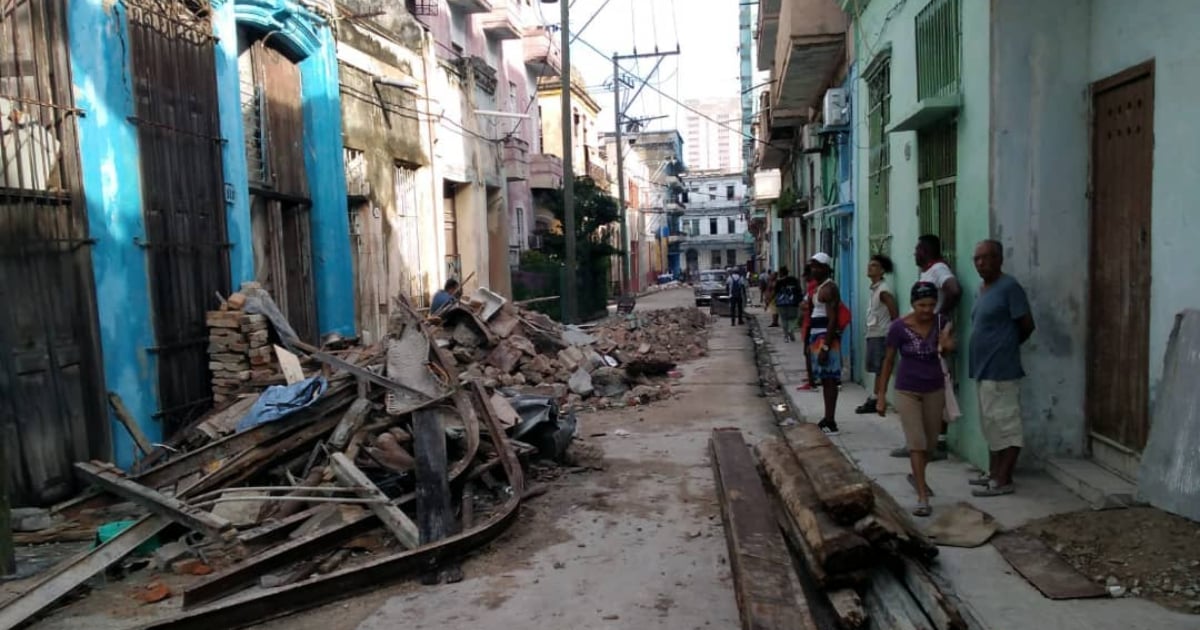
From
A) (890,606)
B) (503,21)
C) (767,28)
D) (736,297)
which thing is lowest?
(890,606)

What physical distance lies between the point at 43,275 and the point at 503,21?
19476 mm

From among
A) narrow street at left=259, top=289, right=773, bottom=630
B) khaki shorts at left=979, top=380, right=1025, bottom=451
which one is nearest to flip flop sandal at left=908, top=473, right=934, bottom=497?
khaki shorts at left=979, top=380, right=1025, bottom=451

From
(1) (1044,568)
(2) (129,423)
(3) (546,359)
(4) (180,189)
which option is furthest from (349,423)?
(3) (546,359)

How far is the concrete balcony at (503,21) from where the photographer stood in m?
23.7

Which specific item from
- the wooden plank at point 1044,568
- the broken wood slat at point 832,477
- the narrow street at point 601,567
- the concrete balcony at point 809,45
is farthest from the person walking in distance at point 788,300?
the wooden plank at point 1044,568

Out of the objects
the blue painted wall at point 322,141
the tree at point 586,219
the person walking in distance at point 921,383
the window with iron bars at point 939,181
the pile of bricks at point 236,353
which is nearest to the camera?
the person walking in distance at point 921,383

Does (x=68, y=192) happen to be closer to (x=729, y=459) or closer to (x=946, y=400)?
(x=729, y=459)

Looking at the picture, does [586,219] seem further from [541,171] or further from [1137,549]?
[1137,549]

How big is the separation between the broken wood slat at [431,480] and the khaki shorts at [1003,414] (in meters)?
3.73

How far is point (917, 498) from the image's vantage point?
545 cm

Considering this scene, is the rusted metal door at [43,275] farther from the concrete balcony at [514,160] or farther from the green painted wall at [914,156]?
the concrete balcony at [514,160]

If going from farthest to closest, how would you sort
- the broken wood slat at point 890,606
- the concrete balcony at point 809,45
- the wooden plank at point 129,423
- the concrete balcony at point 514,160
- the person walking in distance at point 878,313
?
the concrete balcony at point 514,160 → the concrete balcony at point 809,45 → the person walking in distance at point 878,313 → the wooden plank at point 129,423 → the broken wood slat at point 890,606

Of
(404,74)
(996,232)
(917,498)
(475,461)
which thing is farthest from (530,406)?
(404,74)

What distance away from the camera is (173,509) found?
544cm
